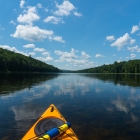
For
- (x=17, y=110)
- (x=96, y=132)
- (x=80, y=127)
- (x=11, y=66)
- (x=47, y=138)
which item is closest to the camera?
(x=47, y=138)

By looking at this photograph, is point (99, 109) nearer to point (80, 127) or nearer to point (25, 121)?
point (80, 127)

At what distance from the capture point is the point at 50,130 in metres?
7.14

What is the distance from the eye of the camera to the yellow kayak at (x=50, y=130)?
6926 millimetres

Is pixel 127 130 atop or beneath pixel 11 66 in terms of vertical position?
beneath

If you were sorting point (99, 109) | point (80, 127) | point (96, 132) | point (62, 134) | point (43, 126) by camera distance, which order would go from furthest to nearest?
point (99, 109)
point (80, 127)
point (96, 132)
point (43, 126)
point (62, 134)

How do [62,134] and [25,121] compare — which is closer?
[62,134]

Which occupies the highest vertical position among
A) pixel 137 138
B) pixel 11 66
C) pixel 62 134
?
pixel 11 66

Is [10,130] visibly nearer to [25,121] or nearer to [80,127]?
[25,121]

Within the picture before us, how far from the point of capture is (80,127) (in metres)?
10.3

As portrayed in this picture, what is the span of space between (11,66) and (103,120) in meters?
119

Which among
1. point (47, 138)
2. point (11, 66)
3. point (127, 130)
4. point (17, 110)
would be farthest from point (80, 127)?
point (11, 66)

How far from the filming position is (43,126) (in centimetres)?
791

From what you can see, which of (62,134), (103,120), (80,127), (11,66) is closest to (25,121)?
(80,127)

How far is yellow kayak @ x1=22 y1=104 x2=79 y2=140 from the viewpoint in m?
6.93
